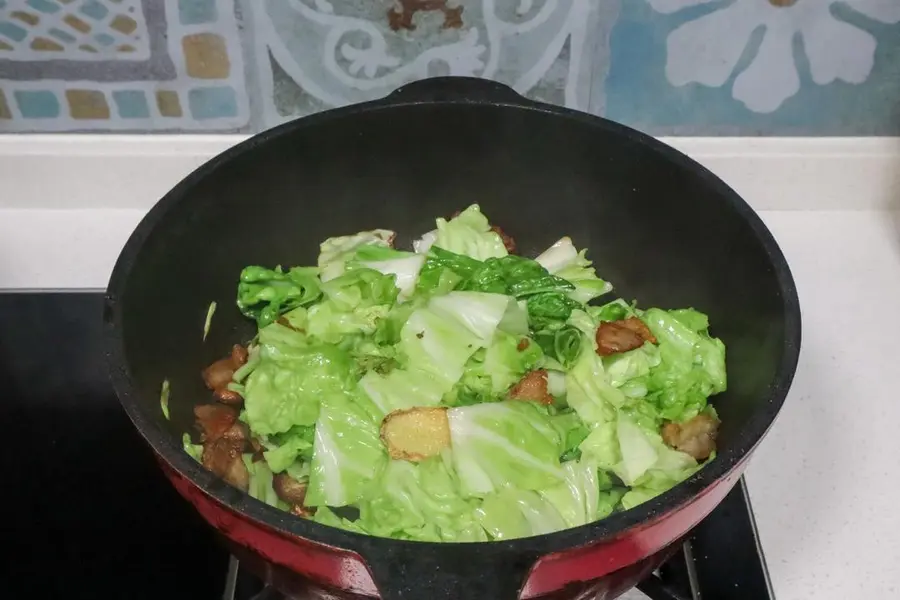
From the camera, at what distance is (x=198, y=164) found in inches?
45.7

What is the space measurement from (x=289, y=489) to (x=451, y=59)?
546 millimetres

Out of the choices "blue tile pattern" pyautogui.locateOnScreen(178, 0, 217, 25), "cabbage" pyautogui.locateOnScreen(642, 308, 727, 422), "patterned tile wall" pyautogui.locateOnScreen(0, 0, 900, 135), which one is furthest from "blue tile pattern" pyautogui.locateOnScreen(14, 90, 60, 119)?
"cabbage" pyautogui.locateOnScreen(642, 308, 727, 422)

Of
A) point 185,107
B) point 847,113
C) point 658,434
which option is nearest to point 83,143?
point 185,107

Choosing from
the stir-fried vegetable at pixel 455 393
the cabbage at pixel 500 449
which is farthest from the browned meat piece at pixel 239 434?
the cabbage at pixel 500 449

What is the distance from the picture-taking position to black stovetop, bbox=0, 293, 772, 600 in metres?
0.83

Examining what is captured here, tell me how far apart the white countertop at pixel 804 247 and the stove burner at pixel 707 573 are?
0.07 m

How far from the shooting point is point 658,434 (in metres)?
0.90

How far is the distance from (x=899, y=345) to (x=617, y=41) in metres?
0.49

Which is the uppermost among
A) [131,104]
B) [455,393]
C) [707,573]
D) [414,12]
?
[414,12]

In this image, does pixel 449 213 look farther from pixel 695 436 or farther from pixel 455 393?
pixel 695 436

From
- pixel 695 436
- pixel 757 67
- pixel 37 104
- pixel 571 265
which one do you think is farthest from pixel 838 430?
pixel 37 104

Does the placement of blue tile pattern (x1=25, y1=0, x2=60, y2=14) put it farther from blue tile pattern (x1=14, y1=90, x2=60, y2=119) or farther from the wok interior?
the wok interior

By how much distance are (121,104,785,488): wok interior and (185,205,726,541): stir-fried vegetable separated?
0.09 ft

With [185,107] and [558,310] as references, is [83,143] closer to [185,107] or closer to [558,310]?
[185,107]
